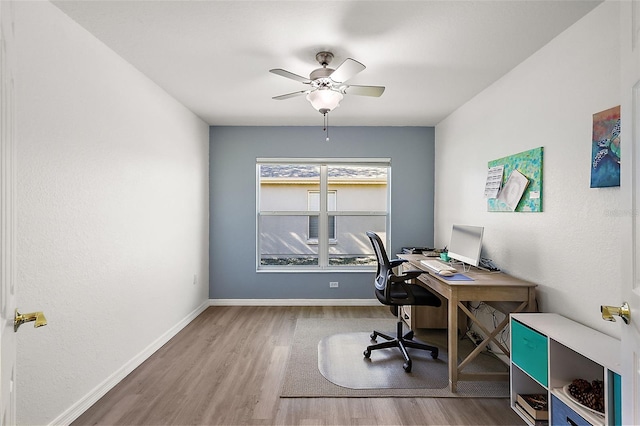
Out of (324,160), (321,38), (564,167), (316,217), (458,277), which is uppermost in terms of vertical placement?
(321,38)

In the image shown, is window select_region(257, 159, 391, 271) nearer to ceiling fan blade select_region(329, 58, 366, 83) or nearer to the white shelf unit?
ceiling fan blade select_region(329, 58, 366, 83)

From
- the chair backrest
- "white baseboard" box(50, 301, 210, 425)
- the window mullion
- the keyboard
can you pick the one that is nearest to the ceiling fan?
the chair backrest

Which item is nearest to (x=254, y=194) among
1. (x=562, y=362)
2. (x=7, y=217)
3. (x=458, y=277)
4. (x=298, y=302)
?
(x=298, y=302)

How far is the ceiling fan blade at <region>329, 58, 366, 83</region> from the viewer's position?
2.08m

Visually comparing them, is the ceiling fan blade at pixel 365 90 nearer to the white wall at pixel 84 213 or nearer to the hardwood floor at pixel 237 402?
the white wall at pixel 84 213

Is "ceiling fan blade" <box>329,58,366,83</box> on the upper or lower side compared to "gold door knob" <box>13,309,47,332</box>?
upper

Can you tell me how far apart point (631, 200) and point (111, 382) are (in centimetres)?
321

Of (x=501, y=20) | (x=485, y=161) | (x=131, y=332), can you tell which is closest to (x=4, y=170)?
(x=131, y=332)

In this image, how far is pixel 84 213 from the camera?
2115mm

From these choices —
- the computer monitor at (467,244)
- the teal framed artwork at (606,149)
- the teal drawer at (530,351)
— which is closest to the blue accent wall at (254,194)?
the computer monitor at (467,244)

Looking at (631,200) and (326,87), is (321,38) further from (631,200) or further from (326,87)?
(631,200)

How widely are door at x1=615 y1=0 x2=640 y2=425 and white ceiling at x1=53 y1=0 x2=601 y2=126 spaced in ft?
3.06

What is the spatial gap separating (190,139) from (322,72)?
7.11 ft

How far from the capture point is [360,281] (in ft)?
15.0
